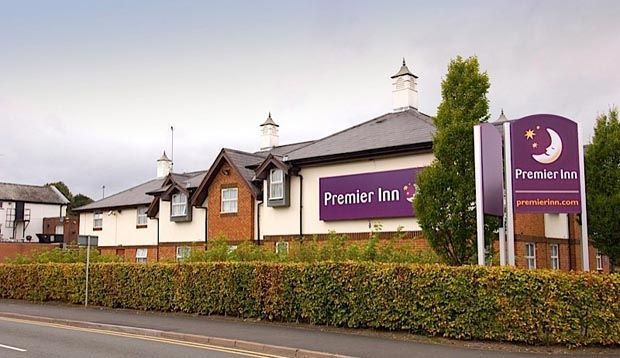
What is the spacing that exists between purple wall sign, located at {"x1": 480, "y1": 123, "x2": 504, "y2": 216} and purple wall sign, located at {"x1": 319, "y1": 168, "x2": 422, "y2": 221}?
6811 mm

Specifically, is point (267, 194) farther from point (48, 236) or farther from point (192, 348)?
point (48, 236)

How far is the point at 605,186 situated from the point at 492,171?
10069 millimetres

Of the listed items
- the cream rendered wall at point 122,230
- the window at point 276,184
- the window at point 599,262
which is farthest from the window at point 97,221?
the window at point 599,262

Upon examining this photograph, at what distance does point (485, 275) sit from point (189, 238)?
67.9 feet

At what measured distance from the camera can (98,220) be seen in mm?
40469

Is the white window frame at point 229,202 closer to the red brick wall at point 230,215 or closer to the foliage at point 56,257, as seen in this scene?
Answer: the red brick wall at point 230,215

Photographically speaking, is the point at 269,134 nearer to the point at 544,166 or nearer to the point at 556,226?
the point at 556,226

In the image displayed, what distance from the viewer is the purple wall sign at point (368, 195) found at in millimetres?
22469

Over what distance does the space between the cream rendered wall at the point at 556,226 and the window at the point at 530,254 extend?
4.33 feet

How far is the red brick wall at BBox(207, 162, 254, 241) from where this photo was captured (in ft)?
93.2

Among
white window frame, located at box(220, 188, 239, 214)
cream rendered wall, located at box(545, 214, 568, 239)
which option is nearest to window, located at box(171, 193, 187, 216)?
white window frame, located at box(220, 188, 239, 214)

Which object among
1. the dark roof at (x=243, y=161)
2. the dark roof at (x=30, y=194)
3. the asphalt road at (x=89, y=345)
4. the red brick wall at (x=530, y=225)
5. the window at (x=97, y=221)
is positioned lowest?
the asphalt road at (x=89, y=345)

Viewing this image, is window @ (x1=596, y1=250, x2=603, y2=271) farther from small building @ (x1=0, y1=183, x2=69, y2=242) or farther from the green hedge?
small building @ (x1=0, y1=183, x2=69, y2=242)

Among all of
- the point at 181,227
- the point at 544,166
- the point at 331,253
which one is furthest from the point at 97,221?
the point at 544,166
